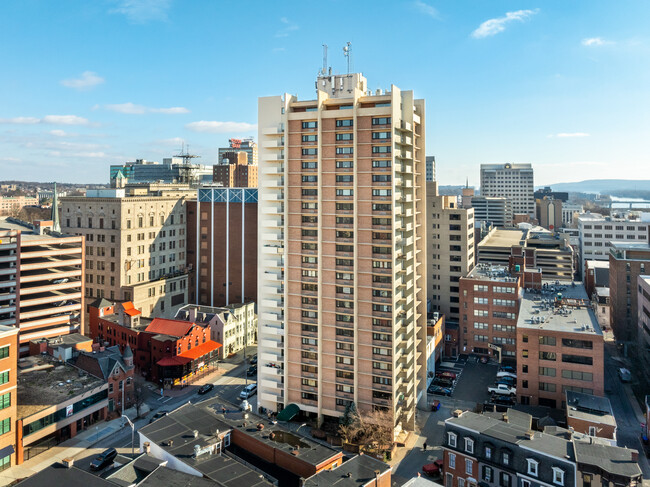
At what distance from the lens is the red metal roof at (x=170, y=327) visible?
94188mm

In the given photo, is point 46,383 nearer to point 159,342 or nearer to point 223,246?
point 159,342

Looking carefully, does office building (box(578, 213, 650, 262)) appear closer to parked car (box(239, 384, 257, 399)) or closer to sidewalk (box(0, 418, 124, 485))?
parked car (box(239, 384, 257, 399))

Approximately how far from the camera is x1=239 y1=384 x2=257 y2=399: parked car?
8256 cm

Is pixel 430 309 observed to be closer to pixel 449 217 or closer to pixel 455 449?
pixel 449 217

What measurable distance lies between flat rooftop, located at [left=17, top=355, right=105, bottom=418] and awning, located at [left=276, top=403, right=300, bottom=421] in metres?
28.2

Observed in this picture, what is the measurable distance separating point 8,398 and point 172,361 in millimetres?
29892

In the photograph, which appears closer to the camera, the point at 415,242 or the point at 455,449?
the point at 455,449

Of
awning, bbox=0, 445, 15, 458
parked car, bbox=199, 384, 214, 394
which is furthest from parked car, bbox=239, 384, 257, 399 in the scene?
awning, bbox=0, 445, 15, 458

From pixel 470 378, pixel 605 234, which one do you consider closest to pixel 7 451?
pixel 470 378

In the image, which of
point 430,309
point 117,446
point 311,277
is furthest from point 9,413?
point 430,309

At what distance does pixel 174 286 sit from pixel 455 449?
92438 mm

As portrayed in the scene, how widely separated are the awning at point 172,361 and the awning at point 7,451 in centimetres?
2837

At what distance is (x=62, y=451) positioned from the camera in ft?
213

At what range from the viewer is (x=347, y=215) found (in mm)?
69625
